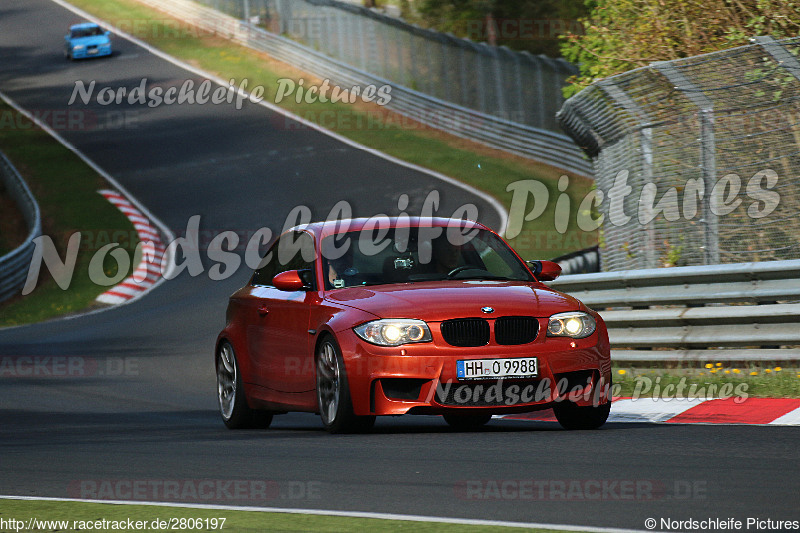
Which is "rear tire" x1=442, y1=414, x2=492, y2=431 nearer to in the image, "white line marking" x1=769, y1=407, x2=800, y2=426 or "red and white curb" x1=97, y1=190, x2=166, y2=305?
"white line marking" x1=769, y1=407, x2=800, y2=426

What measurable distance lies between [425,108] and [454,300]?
1272 inches

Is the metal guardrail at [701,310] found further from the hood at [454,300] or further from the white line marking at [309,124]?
the white line marking at [309,124]

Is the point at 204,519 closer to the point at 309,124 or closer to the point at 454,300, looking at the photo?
the point at 454,300

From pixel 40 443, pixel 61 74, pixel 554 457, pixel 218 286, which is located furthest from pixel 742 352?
pixel 61 74

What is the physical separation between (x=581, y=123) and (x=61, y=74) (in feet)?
124

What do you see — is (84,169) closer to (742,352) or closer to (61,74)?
(61,74)

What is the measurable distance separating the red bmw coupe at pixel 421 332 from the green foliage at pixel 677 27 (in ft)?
20.0

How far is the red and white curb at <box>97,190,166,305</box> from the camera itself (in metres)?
24.0

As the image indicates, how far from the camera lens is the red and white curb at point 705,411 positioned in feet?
28.9

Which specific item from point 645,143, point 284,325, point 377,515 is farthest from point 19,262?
point 377,515

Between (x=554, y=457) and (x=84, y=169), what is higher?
(x=554, y=457)

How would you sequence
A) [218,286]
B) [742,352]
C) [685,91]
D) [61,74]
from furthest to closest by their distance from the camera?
[61,74]
[218,286]
[685,91]
[742,352]

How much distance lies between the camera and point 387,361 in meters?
8.42

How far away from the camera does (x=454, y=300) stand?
28.2 ft
